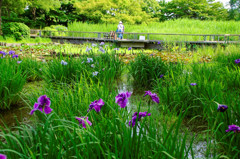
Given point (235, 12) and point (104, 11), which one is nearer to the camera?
point (104, 11)

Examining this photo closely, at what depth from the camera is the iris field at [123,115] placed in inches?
42.4

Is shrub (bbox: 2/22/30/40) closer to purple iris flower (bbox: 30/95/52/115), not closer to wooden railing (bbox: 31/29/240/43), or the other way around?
wooden railing (bbox: 31/29/240/43)

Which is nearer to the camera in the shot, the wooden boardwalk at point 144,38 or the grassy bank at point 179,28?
the wooden boardwalk at point 144,38

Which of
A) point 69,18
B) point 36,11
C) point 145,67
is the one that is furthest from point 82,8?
point 145,67

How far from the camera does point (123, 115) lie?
65.3 inches

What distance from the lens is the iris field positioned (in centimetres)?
108

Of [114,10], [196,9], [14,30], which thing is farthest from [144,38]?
[196,9]

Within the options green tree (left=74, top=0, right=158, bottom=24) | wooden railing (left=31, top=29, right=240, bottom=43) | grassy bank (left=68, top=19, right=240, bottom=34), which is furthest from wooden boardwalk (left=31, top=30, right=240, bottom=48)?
green tree (left=74, top=0, right=158, bottom=24)

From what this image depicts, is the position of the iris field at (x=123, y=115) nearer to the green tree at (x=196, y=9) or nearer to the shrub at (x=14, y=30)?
the shrub at (x=14, y=30)

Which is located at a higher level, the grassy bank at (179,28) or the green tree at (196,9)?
the green tree at (196,9)

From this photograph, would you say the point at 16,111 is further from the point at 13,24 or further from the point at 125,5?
the point at 125,5

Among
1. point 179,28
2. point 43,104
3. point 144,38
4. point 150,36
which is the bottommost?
point 43,104

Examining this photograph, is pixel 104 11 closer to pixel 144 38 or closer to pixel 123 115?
pixel 144 38

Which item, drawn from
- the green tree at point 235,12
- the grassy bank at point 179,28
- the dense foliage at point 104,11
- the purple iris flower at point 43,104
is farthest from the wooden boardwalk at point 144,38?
the green tree at point 235,12
